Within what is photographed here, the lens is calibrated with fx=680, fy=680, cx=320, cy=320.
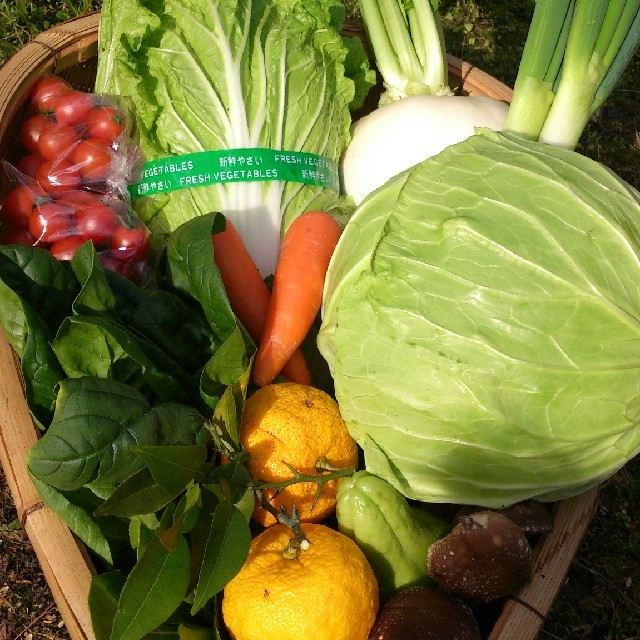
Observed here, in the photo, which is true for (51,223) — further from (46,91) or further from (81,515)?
(81,515)

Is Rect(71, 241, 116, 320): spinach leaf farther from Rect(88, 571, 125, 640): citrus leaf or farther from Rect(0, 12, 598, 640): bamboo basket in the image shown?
Rect(88, 571, 125, 640): citrus leaf

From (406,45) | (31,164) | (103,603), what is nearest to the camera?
(103,603)

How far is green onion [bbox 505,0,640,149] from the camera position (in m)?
1.50

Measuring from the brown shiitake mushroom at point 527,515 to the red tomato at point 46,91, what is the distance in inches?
54.9

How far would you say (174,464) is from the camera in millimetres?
1078

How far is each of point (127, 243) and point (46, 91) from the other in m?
0.48

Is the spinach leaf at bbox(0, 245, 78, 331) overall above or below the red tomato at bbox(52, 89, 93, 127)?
below

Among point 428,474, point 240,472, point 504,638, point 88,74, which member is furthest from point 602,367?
point 88,74

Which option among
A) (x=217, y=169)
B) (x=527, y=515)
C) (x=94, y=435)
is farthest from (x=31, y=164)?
(x=527, y=515)

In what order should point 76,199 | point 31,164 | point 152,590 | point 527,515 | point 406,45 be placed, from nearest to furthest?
point 152,590 → point 527,515 → point 76,199 → point 31,164 → point 406,45

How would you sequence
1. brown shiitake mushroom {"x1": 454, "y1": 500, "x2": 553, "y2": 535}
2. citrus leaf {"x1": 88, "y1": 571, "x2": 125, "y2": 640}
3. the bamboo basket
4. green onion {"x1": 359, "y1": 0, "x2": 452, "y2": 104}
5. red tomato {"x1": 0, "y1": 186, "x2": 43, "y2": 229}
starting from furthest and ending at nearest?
1. green onion {"x1": 359, "y1": 0, "x2": 452, "y2": 104}
2. red tomato {"x1": 0, "y1": 186, "x2": 43, "y2": 229}
3. brown shiitake mushroom {"x1": 454, "y1": 500, "x2": 553, "y2": 535}
4. the bamboo basket
5. citrus leaf {"x1": 88, "y1": 571, "x2": 125, "y2": 640}

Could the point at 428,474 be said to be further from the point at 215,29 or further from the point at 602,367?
the point at 215,29

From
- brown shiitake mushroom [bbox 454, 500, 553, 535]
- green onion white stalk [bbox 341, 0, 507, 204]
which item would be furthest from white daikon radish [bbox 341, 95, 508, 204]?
brown shiitake mushroom [bbox 454, 500, 553, 535]

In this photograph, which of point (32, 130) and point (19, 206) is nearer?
point (19, 206)
